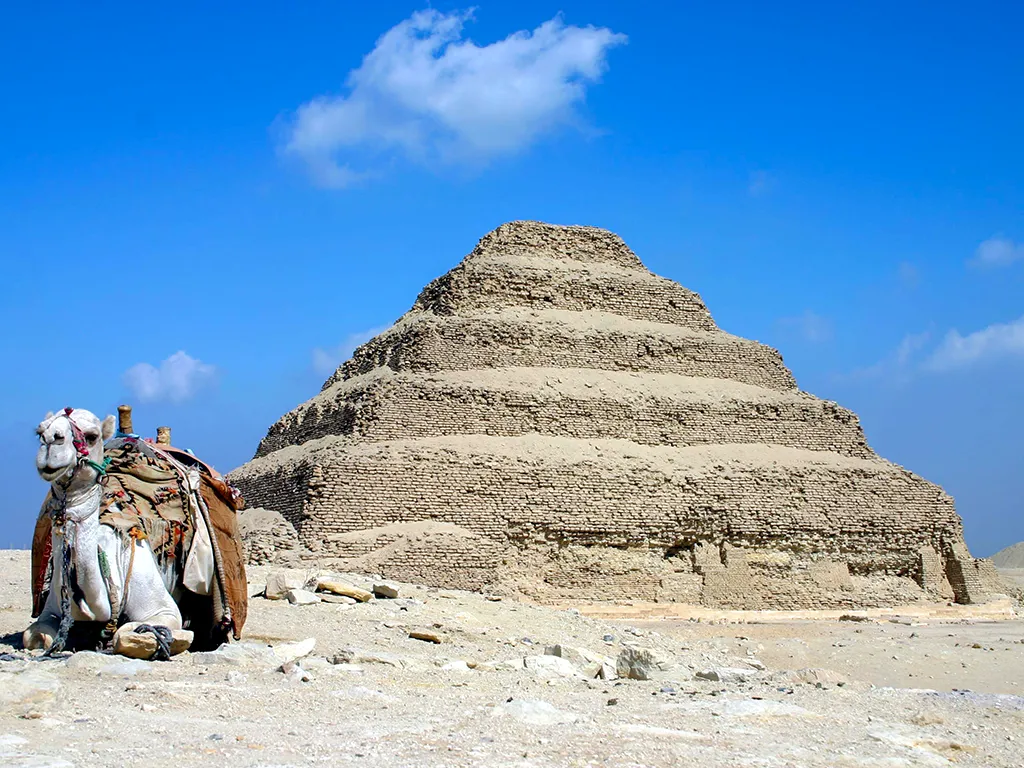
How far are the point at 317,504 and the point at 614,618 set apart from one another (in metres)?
6.54

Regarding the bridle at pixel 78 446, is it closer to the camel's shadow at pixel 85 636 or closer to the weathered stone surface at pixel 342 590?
the camel's shadow at pixel 85 636

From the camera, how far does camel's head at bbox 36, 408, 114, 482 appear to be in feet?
26.0

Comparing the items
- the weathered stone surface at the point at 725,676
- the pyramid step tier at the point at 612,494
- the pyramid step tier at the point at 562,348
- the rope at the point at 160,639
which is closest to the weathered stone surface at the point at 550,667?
the weathered stone surface at the point at 725,676

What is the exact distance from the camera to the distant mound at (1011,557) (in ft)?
234

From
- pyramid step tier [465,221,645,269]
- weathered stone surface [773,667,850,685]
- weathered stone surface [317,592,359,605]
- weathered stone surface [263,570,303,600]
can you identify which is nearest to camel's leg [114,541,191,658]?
weathered stone surface [773,667,850,685]

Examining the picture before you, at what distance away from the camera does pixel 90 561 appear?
802cm

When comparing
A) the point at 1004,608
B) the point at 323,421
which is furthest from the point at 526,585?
the point at 1004,608

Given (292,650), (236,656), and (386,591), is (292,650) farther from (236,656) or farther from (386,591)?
(386,591)

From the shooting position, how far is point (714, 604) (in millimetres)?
26797

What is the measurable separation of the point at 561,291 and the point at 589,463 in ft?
23.7

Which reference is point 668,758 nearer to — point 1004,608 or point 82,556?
point 82,556

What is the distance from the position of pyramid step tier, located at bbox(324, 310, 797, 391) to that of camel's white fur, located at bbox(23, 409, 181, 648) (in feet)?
67.9

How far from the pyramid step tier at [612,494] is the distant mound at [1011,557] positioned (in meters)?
45.0

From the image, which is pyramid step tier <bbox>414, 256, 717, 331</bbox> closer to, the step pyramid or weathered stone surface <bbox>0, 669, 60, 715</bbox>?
the step pyramid
